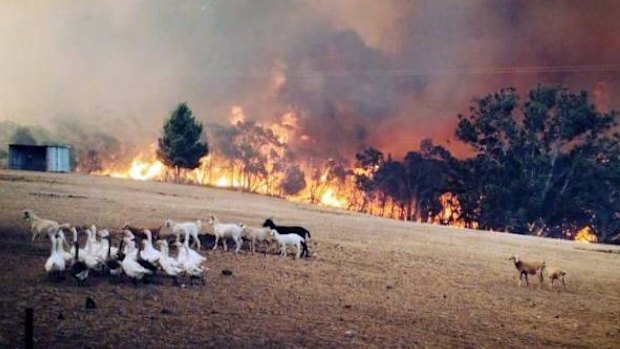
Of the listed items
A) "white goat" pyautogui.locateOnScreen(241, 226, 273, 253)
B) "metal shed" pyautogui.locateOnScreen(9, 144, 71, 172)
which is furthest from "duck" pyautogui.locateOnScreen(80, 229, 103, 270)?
"metal shed" pyautogui.locateOnScreen(9, 144, 71, 172)

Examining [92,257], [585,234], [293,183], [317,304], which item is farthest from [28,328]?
[293,183]

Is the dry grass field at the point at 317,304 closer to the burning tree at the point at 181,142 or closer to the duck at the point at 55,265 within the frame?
the duck at the point at 55,265

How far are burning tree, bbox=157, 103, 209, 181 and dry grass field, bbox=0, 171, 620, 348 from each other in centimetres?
5329

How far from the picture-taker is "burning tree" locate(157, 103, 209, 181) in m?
82.6

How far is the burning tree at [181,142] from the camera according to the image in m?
82.6

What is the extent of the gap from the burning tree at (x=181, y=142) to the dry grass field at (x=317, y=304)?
53294mm

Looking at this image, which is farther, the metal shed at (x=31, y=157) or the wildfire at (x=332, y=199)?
the wildfire at (x=332, y=199)

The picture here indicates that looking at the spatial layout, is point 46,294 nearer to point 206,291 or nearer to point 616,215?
point 206,291

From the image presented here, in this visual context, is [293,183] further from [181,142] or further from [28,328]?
[28,328]

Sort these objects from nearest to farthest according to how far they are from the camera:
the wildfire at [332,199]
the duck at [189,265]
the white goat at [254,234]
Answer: the duck at [189,265] < the white goat at [254,234] < the wildfire at [332,199]

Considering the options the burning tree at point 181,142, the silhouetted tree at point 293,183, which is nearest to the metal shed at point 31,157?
the burning tree at point 181,142

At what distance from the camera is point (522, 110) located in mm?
82812

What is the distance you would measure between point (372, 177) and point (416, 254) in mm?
69847

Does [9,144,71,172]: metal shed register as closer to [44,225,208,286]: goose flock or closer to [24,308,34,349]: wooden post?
[44,225,208,286]: goose flock
